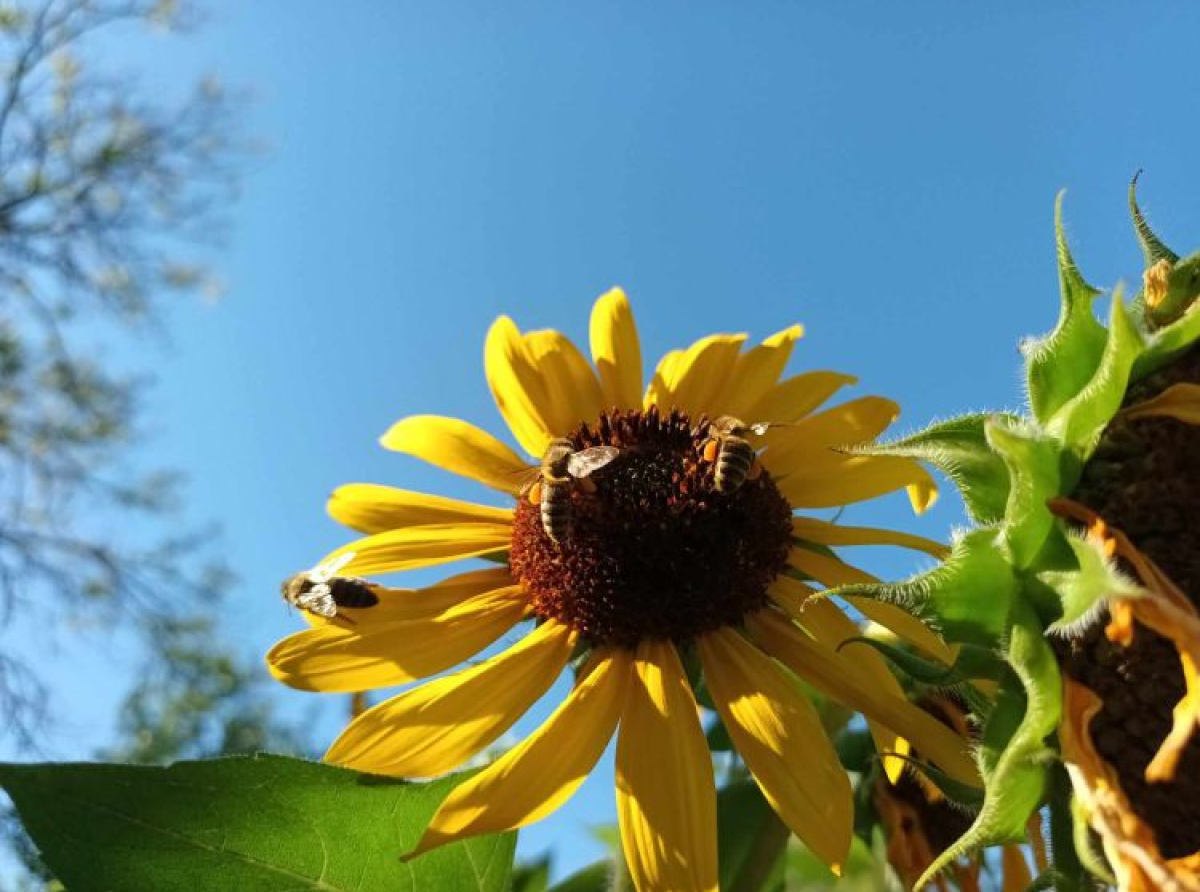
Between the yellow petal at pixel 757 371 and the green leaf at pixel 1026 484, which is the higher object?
the yellow petal at pixel 757 371

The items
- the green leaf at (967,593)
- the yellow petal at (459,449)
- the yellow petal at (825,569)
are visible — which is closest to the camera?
the green leaf at (967,593)

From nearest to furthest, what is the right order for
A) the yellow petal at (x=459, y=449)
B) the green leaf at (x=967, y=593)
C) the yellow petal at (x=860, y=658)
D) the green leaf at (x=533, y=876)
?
the green leaf at (x=967, y=593) → the yellow petal at (x=860, y=658) → the green leaf at (x=533, y=876) → the yellow petal at (x=459, y=449)

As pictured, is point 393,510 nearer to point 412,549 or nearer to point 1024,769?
point 412,549

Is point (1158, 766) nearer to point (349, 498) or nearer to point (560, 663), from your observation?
point (560, 663)

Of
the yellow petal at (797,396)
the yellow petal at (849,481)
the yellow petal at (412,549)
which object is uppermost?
the yellow petal at (797,396)

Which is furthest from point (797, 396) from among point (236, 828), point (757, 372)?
point (236, 828)

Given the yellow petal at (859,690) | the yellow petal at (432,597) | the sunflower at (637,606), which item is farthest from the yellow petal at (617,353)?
the yellow petal at (859,690)

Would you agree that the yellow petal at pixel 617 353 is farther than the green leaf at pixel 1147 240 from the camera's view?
Yes

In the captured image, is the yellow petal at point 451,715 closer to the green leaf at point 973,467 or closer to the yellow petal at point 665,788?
the yellow petal at point 665,788
